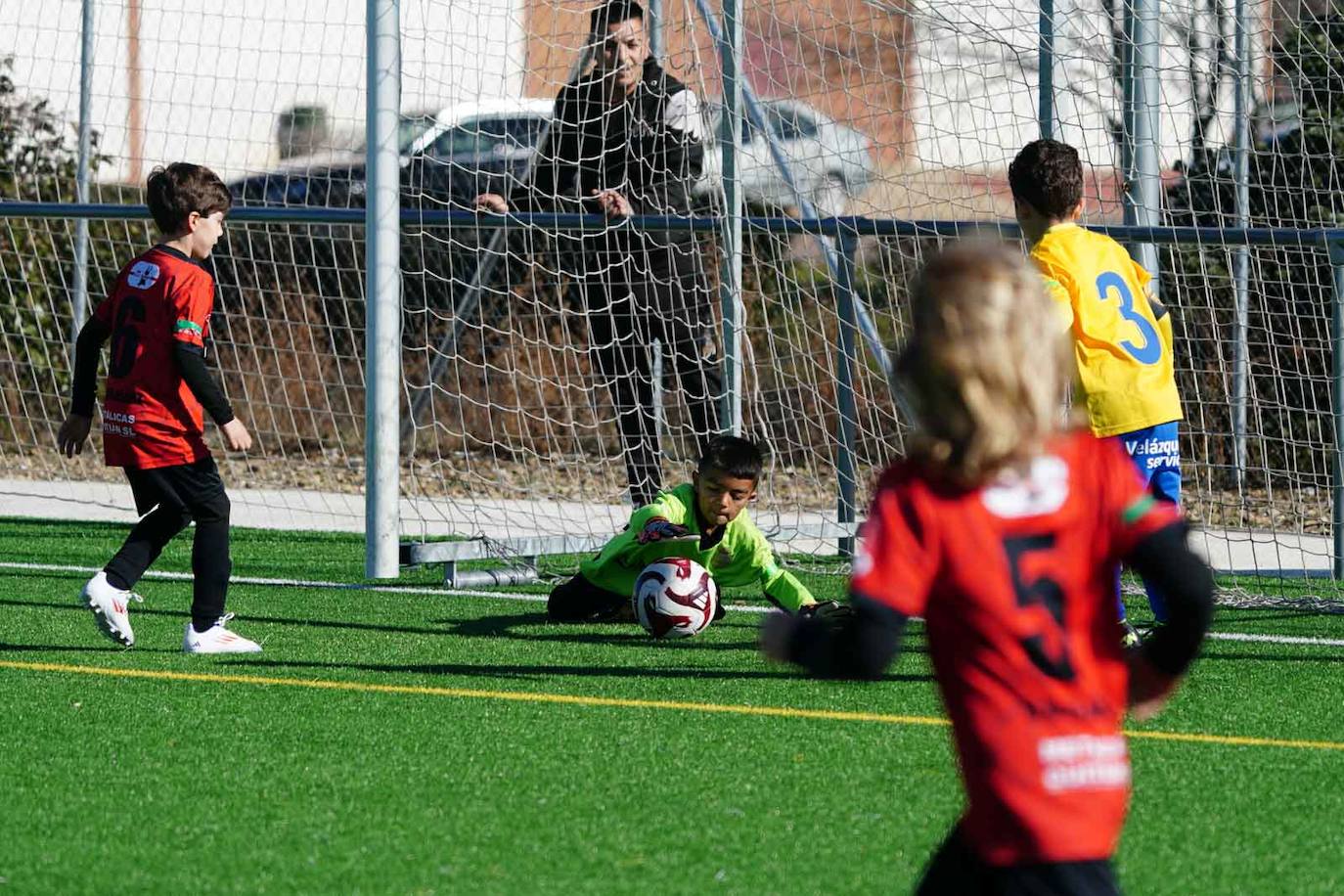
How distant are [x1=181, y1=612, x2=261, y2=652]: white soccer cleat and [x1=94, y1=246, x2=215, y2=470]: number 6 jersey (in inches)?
22.7

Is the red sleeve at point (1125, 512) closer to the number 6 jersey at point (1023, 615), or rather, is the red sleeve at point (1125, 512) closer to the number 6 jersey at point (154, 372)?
the number 6 jersey at point (1023, 615)

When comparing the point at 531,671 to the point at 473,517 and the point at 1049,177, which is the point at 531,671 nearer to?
the point at 1049,177

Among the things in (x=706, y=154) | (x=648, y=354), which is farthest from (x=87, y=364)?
(x=706, y=154)

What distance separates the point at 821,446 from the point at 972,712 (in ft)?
25.8

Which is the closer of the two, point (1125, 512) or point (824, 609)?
point (1125, 512)

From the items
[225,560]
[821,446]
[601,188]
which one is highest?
[601,188]

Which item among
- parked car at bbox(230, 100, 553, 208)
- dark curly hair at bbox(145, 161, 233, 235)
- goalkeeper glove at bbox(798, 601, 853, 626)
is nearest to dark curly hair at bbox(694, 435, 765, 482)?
goalkeeper glove at bbox(798, 601, 853, 626)

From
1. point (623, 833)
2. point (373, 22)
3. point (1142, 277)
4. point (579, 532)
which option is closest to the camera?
point (623, 833)

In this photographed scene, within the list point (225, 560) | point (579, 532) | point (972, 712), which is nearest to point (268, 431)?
point (579, 532)

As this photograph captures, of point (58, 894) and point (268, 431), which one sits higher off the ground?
point (268, 431)

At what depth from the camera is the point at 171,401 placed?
594 centimetres

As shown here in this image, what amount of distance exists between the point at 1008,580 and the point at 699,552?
4372 mm

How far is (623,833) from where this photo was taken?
384cm

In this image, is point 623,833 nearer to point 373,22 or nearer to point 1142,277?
point 1142,277
